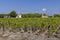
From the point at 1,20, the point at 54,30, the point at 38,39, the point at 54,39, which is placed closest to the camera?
the point at 38,39

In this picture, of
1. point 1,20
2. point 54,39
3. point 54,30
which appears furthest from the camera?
point 1,20

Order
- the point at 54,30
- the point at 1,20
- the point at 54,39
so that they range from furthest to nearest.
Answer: the point at 1,20 < the point at 54,30 < the point at 54,39

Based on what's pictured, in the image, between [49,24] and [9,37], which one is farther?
[49,24]

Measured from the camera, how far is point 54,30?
50.9 feet

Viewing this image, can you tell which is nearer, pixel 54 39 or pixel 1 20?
pixel 54 39

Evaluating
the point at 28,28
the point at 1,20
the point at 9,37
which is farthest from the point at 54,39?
the point at 1,20

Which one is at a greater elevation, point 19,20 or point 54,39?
point 19,20

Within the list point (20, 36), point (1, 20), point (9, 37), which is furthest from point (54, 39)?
point (1, 20)

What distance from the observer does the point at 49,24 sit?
51.9 ft

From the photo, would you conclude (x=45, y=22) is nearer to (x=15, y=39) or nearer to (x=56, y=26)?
(x=56, y=26)

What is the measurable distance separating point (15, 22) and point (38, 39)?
5592 mm

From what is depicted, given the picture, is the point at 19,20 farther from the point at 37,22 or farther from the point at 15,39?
the point at 15,39

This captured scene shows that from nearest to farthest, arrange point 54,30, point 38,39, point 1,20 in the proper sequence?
point 38,39, point 54,30, point 1,20

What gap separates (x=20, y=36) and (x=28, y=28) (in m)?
4.55
